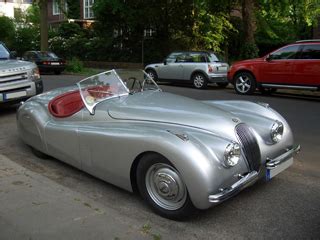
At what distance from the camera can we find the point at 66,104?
5938mm

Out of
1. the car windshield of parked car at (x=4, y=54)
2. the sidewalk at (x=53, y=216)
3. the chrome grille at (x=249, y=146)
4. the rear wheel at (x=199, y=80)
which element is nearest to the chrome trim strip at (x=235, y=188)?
the chrome grille at (x=249, y=146)

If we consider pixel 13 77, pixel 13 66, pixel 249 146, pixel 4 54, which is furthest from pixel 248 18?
pixel 249 146

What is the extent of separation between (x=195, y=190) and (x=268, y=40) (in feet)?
95.3

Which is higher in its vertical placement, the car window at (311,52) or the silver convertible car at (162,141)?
the car window at (311,52)

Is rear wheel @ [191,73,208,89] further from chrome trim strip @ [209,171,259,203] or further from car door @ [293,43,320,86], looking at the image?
chrome trim strip @ [209,171,259,203]

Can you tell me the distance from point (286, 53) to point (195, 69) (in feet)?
14.7

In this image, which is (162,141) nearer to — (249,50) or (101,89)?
(101,89)

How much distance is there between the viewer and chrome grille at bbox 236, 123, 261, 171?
441cm

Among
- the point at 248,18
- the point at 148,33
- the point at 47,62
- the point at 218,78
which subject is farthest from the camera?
the point at 148,33

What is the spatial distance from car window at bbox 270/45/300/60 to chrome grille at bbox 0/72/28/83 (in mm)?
7777

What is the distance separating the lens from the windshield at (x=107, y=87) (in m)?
5.41

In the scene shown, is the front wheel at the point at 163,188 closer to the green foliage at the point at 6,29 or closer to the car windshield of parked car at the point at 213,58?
the car windshield of parked car at the point at 213,58

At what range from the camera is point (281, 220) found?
4215 mm

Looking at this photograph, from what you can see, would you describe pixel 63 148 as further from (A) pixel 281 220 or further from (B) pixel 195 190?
(A) pixel 281 220
